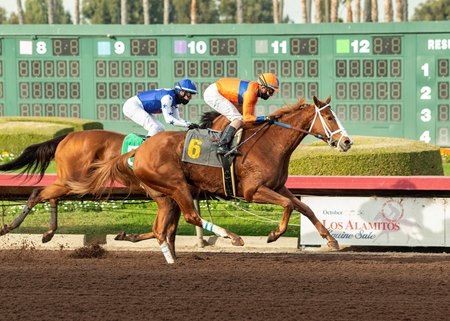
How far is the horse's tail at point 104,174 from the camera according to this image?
35.1 ft

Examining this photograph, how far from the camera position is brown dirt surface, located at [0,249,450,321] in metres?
7.31

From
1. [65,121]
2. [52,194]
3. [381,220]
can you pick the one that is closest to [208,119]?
[52,194]

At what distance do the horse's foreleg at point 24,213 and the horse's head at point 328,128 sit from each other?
3228 mm

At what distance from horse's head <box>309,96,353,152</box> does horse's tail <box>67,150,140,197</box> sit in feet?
5.77

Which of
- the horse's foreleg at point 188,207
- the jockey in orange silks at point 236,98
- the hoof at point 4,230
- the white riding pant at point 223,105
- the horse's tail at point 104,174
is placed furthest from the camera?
the hoof at point 4,230

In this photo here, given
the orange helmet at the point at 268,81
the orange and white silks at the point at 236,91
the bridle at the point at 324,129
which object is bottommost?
the bridle at the point at 324,129

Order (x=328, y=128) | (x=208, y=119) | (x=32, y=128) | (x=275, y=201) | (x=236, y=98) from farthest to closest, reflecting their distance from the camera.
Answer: (x=32, y=128)
(x=208, y=119)
(x=236, y=98)
(x=328, y=128)
(x=275, y=201)

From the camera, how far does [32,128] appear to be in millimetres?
20328

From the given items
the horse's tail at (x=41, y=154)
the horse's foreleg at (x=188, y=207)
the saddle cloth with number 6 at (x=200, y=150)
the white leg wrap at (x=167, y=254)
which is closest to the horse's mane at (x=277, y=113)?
the saddle cloth with number 6 at (x=200, y=150)

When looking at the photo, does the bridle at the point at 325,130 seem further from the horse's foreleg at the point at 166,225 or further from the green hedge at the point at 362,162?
the green hedge at the point at 362,162

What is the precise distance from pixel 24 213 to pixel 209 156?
2.47m

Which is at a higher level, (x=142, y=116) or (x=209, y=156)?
(x=142, y=116)

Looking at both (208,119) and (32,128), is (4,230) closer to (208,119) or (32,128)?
(208,119)

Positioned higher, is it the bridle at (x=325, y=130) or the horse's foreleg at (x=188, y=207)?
the bridle at (x=325, y=130)
